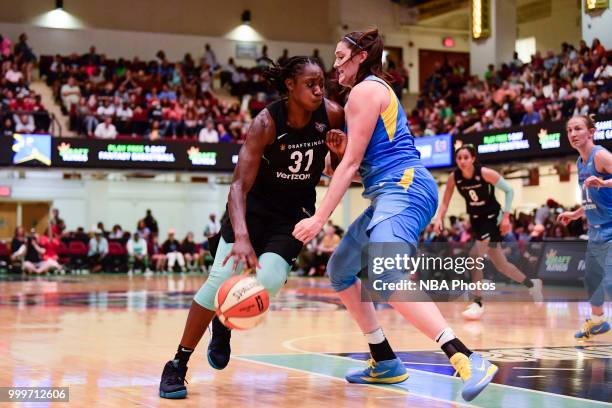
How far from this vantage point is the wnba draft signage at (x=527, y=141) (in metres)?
19.4

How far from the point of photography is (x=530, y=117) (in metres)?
23.1

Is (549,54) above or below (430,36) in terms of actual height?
below

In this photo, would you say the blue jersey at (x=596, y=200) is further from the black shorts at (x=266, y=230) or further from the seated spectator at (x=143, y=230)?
the seated spectator at (x=143, y=230)

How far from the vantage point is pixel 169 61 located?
36156 millimetres

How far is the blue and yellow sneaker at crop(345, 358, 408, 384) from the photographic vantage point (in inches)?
235

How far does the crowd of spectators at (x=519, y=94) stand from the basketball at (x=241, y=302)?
1567 cm

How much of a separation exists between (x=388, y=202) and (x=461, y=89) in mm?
26514

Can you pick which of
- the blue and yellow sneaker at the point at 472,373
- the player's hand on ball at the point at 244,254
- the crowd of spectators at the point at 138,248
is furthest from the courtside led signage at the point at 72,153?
the blue and yellow sneaker at the point at 472,373

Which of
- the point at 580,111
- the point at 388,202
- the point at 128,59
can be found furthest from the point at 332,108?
the point at 128,59

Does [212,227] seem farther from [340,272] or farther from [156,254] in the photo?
[340,272]

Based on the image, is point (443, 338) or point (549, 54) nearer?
point (443, 338)

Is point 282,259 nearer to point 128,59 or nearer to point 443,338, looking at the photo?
point 443,338

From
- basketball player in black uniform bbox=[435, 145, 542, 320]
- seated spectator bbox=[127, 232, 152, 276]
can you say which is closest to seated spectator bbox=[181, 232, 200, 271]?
seated spectator bbox=[127, 232, 152, 276]

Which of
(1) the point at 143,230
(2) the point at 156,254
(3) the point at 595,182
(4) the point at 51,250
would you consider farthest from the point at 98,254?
(3) the point at 595,182
